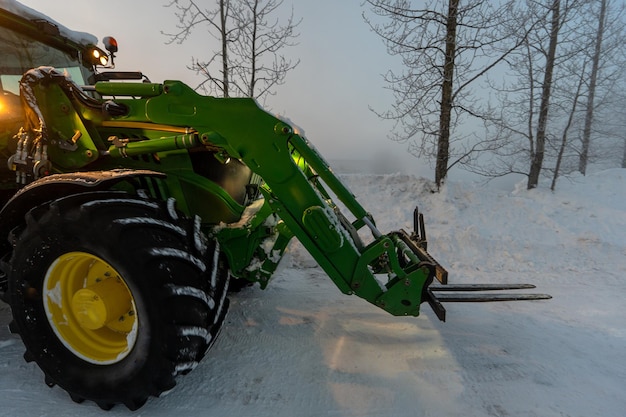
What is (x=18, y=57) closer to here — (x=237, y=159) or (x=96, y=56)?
(x=96, y=56)

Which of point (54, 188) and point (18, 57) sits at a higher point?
point (18, 57)

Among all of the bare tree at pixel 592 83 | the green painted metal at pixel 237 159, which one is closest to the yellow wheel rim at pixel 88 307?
the green painted metal at pixel 237 159

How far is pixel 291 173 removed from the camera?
234 cm

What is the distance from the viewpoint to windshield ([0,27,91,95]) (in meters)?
3.15

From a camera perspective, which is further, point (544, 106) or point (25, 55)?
point (544, 106)

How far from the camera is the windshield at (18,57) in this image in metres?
3.15

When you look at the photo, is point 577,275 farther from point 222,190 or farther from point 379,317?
point 222,190

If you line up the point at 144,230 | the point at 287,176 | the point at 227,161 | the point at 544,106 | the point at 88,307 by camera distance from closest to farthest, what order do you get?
1. the point at 144,230
2. the point at 88,307
3. the point at 287,176
4. the point at 227,161
5. the point at 544,106

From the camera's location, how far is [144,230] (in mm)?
1944

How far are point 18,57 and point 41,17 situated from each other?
0.55 meters

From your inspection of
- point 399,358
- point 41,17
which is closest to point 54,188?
point 41,17

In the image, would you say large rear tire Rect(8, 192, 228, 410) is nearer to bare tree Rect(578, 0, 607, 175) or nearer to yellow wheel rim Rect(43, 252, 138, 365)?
yellow wheel rim Rect(43, 252, 138, 365)

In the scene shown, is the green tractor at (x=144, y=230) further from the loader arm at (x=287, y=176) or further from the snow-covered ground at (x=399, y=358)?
the snow-covered ground at (x=399, y=358)

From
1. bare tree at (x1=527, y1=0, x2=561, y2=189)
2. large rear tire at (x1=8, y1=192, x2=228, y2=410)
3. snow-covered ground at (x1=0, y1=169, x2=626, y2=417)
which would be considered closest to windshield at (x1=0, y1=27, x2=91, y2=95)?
large rear tire at (x1=8, y1=192, x2=228, y2=410)
